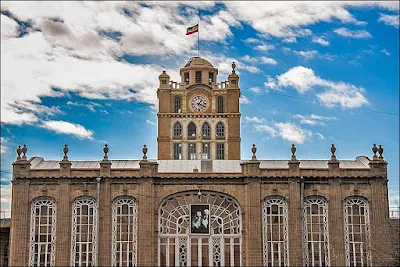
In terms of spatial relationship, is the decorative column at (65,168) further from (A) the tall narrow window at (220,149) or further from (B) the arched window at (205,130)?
(A) the tall narrow window at (220,149)

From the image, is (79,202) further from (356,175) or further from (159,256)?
(356,175)

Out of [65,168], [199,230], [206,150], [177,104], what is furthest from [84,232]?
[177,104]

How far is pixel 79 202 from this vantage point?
49.4 m

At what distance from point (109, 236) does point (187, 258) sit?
19.0 ft

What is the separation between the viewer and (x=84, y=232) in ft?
160

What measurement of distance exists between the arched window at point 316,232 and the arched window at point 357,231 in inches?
59.3

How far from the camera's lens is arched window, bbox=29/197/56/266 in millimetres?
48531

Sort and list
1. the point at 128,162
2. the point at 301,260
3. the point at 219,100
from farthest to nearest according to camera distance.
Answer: the point at 219,100
the point at 128,162
the point at 301,260

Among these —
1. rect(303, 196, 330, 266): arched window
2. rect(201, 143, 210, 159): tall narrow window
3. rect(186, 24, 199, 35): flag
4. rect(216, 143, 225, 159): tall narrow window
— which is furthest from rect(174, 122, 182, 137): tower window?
rect(303, 196, 330, 266): arched window

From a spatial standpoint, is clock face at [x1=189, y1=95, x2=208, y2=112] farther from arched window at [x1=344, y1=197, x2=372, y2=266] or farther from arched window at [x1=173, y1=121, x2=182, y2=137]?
arched window at [x1=344, y1=197, x2=372, y2=266]

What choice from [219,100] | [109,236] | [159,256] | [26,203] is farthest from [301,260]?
[219,100]

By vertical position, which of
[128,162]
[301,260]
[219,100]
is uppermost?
[219,100]

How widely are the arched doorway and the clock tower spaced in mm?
22671

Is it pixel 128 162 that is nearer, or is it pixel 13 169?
pixel 13 169
